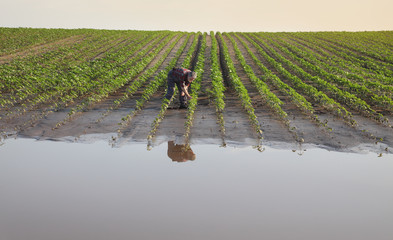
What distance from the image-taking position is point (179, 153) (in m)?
7.88

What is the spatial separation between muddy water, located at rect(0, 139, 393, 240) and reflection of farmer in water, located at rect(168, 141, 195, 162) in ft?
0.07

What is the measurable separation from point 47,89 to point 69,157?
28.7 feet

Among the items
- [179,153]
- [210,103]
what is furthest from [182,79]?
[179,153]

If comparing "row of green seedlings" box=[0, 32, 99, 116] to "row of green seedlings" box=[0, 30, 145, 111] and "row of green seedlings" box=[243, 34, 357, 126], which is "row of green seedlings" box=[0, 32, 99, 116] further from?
"row of green seedlings" box=[243, 34, 357, 126]

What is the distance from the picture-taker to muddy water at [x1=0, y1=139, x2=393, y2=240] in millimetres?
4809

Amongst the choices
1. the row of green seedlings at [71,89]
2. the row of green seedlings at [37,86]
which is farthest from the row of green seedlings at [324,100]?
the row of green seedlings at [37,86]

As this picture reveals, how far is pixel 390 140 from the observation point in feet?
29.5

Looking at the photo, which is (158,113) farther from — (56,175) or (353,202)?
(353,202)

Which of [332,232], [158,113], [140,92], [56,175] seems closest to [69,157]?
[56,175]

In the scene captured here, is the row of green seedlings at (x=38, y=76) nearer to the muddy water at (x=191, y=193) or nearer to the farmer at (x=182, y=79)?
the farmer at (x=182, y=79)

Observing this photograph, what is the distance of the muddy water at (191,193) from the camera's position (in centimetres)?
481

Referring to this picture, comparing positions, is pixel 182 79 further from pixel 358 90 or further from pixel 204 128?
pixel 358 90

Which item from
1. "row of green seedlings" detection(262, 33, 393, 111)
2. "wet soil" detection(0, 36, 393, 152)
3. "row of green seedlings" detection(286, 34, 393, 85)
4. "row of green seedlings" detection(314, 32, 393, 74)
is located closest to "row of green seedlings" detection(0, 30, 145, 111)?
"wet soil" detection(0, 36, 393, 152)

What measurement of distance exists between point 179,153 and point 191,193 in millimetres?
2083
